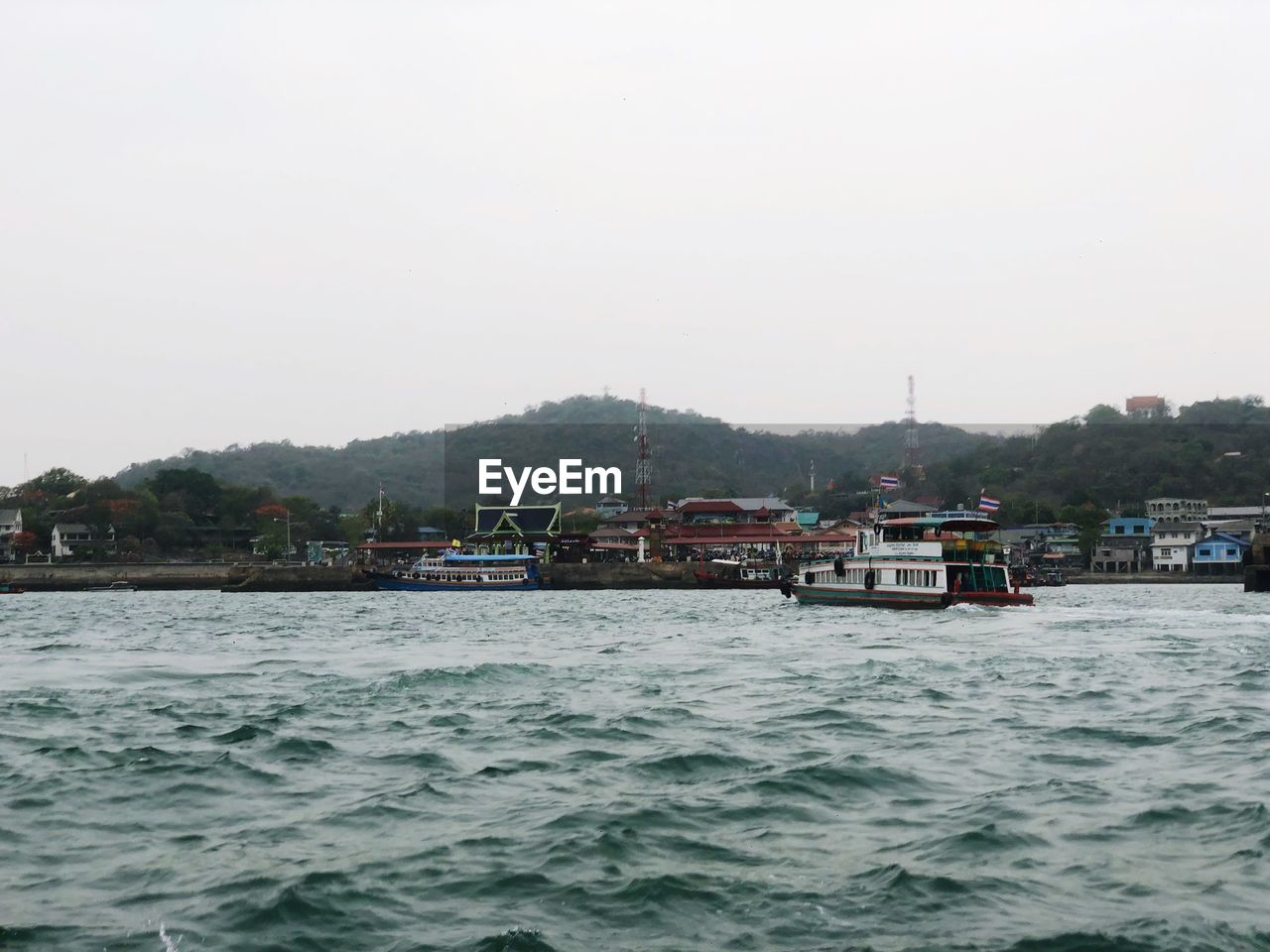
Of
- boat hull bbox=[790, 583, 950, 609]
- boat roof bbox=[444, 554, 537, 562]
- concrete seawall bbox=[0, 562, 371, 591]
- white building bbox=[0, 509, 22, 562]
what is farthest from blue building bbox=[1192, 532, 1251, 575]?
white building bbox=[0, 509, 22, 562]

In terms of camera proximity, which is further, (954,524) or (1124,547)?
(1124,547)

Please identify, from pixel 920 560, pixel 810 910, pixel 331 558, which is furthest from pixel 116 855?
pixel 331 558

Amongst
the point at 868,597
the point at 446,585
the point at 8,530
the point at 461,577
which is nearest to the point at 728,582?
the point at 461,577

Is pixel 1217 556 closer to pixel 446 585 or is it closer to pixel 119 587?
pixel 446 585

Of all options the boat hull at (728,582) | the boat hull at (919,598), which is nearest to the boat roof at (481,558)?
the boat hull at (728,582)

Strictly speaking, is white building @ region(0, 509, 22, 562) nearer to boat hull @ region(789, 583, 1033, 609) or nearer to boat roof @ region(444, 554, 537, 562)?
boat roof @ region(444, 554, 537, 562)

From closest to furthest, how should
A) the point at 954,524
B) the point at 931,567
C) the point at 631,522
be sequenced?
the point at 931,567
the point at 954,524
the point at 631,522

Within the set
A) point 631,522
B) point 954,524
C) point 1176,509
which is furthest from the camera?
point 631,522
